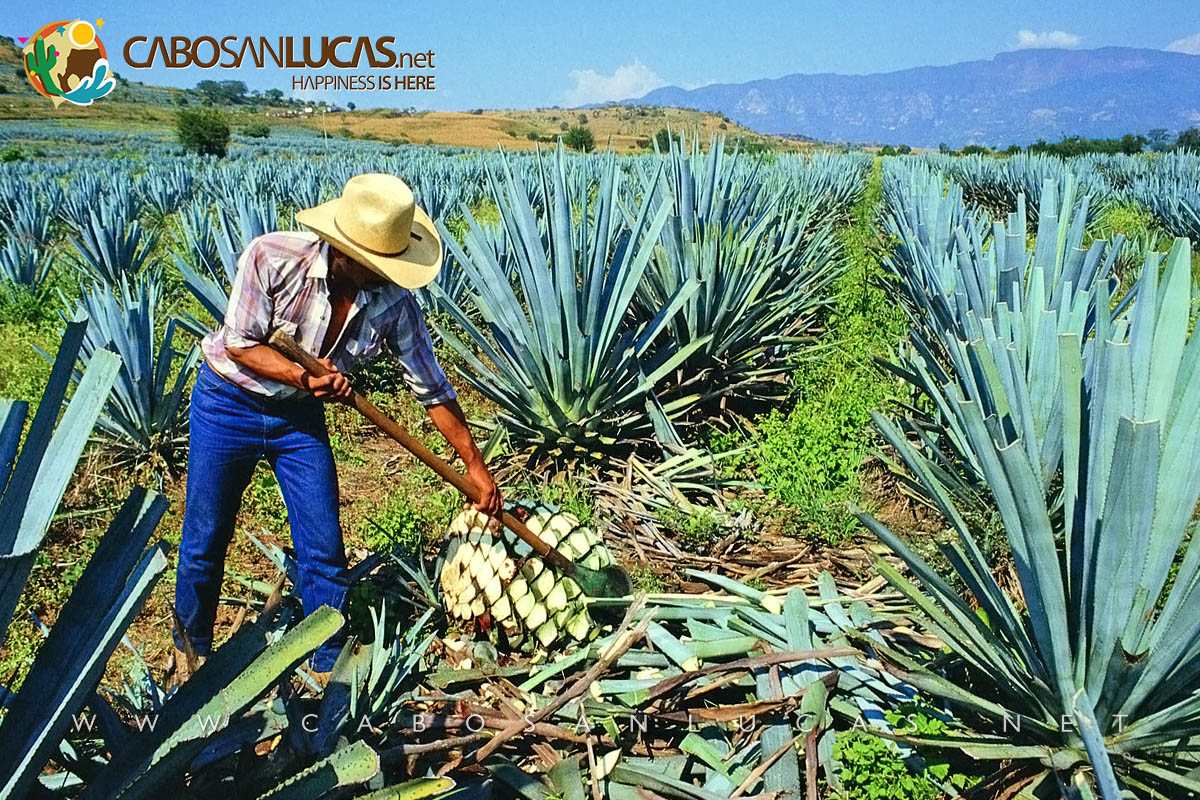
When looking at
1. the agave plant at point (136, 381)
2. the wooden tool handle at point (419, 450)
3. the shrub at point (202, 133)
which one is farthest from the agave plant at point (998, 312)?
the shrub at point (202, 133)

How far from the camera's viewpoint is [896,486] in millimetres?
3701

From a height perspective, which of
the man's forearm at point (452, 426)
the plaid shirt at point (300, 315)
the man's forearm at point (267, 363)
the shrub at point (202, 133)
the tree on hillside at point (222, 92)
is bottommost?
the man's forearm at point (452, 426)

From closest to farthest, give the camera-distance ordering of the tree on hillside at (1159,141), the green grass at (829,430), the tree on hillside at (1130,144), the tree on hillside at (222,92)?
the green grass at (829,430) → the tree on hillside at (1130,144) → the tree on hillside at (1159,141) → the tree on hillside at (222,92)

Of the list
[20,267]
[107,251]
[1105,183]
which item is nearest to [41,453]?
[107,251]

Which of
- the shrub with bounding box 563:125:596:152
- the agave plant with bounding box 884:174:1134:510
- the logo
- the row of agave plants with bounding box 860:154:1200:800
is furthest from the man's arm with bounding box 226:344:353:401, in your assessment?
the logo

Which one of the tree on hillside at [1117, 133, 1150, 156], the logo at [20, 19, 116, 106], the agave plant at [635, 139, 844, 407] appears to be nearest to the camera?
the agave plant at [635, 139, 844, 407]

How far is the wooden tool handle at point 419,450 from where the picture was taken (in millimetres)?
2186

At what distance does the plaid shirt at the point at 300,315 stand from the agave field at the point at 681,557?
600 mm

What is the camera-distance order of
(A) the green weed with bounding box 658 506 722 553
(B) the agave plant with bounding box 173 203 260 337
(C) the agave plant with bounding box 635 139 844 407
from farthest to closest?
(C) the agave plant with bounding box 635 139 844 407, (B) the agave plant with bounding box 173 203 260 337, (A) the green weed with bounding box 658 506 722 553

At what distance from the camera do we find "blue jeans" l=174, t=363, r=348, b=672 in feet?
7.69

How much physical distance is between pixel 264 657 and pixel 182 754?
0.16m

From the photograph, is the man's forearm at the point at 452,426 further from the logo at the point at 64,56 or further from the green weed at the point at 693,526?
the logo at the point at 64,56

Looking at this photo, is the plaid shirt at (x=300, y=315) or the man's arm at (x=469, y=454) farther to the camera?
the man's arm at (x=469, y=454)

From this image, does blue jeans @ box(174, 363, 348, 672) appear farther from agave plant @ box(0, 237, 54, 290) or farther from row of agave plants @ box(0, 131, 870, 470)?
agave plant @ box(0, 237, 54, 290)
